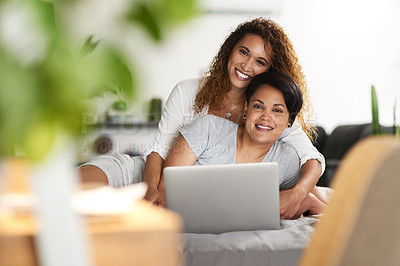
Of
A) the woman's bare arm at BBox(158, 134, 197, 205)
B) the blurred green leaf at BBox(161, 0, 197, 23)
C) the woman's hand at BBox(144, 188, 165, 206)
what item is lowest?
the woman's hand at BBox(144, 188, 165, 206)

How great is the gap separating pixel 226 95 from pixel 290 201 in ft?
3.05

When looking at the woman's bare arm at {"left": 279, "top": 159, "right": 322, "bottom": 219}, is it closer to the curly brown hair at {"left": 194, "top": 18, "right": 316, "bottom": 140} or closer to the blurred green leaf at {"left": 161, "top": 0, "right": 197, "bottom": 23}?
the curly brown hair at {"left": 194, "top": 18, "right": 316, "bottom": 140}

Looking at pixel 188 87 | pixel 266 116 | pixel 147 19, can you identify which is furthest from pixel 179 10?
pixel 188 87

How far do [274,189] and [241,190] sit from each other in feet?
0.35

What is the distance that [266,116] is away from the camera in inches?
86.3

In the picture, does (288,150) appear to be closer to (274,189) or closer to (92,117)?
(274,189)

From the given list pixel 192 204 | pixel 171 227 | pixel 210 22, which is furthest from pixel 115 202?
pixel 210 22

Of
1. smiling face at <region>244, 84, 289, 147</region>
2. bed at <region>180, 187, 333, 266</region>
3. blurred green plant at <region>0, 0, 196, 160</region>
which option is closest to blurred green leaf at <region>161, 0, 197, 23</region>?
blurred green plant at <region>0, 0, 196, 160</region>

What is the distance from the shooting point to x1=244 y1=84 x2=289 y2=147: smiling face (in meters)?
2.17

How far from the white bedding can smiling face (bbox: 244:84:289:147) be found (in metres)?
0.80

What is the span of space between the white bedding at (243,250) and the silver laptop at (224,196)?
4.3 inches

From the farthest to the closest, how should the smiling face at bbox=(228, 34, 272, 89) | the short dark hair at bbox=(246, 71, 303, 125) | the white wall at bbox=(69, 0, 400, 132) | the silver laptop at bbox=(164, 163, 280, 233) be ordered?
the white wall at bbox=(69, 0, 400, 132)
the smiling face at bbox=(228, 34, 272, 89)
the short dark hair at bbox=(246, 71, 303, 125)
the silver laptop at bbox=(164, 163, 280, 233)

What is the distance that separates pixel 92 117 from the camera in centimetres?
28

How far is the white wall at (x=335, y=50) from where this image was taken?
5777 millimetres
